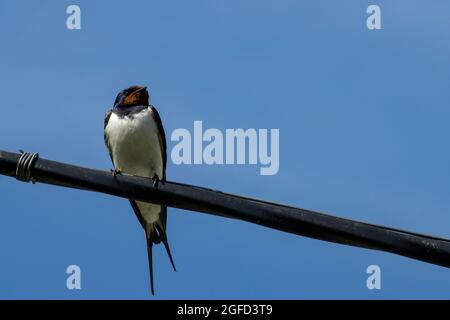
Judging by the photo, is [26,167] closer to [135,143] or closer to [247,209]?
[247,209]

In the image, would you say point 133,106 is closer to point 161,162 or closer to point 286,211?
point 161,162

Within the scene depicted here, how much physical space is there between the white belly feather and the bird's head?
10 cm

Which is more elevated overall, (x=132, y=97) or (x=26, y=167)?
(x=132, y=97)

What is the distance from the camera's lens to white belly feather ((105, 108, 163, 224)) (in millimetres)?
5383

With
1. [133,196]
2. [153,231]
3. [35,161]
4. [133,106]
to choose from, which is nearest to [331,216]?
[133,196]

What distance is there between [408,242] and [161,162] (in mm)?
2901

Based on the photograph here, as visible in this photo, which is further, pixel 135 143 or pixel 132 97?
pixel 132 97

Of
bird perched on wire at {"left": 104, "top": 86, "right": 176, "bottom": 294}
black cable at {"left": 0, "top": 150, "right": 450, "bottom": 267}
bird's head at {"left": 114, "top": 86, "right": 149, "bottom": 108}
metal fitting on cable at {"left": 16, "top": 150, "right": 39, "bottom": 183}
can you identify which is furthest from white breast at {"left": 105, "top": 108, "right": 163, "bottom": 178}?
metal fitting on cable at {"left": 16, "top": 150, "right": 39, "bottom": 183}

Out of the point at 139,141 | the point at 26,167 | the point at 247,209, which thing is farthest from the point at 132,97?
the point at 247,209

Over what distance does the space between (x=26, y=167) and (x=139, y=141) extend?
2.19 metres

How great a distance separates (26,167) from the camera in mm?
3211

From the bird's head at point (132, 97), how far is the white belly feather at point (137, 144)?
10 centimetres

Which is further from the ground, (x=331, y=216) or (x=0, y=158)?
(x=0, y=158)

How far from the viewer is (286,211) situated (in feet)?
9.60
